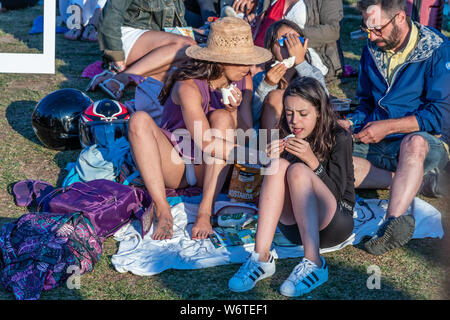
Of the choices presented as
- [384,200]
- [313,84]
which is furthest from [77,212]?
[384,200]

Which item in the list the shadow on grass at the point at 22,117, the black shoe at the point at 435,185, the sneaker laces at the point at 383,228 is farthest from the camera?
the shadow on grass at the point at 22,117

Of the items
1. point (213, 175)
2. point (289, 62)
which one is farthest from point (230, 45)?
point (213, 175)

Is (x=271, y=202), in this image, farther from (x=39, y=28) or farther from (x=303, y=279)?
(x=39, y=28)

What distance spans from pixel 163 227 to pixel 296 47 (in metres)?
1.90

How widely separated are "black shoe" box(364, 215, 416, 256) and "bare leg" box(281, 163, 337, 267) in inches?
18.4

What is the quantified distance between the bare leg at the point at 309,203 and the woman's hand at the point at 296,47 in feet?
5.66

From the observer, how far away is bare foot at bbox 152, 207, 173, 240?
4.00m

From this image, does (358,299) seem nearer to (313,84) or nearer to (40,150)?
(313,84)

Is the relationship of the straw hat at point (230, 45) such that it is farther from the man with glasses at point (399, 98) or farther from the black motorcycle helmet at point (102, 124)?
the black motorcycle helmet at point (102, 124)

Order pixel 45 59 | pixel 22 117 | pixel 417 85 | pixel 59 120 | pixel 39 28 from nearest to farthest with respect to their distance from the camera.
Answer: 1. pixel 417 85
2. pixel 59 120
3. pixel 22 117
4. pixel 45 59
5. pixel 39 28

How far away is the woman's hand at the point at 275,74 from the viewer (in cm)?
471

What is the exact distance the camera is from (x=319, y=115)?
145 inches

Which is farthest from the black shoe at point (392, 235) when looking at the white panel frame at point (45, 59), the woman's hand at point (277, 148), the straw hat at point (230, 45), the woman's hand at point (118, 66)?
the white panel frame at point (45, 59)
